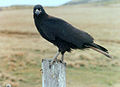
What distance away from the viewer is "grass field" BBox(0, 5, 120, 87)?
591cm

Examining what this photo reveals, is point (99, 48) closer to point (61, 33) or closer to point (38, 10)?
point (61, 33)

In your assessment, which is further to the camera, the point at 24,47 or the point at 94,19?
the point at 94,19

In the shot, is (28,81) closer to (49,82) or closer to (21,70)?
(21,70)

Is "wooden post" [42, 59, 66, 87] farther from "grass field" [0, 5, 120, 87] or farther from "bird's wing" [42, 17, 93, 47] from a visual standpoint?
"grass field" [0, 5, 120, 87]

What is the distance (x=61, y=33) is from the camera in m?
2.23

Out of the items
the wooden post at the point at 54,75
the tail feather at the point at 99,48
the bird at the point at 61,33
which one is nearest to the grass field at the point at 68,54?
the bird at the point at 61,33

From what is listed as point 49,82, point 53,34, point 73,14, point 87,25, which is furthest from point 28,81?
point 49,82

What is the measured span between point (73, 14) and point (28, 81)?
122 inches

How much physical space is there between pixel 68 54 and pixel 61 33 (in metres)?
4.47

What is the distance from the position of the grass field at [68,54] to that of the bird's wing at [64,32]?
3.51 m

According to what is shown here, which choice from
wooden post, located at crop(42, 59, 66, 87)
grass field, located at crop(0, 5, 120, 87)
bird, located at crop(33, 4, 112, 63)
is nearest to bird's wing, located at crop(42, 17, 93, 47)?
bird, located at crop(33, 4, 112, 63)

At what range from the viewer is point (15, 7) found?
8008mm

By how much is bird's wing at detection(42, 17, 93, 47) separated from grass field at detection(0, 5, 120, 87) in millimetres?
3507

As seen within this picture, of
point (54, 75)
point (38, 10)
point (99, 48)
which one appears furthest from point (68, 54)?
point (54, 75)
